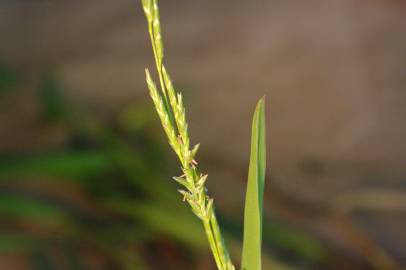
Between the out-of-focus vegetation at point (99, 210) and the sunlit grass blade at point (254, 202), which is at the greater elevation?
the out-of-focus vegetation at point (99, 210)

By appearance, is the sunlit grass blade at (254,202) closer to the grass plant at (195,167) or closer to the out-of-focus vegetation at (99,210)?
the grass plant at (195,167)

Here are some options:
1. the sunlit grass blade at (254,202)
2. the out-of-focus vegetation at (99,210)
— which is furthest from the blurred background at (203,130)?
the sunlit grass blade at (254,202)

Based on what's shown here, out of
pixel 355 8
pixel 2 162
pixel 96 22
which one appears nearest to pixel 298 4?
pixel 355 8

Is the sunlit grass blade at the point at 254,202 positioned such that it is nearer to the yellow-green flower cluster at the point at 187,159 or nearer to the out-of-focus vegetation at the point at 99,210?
the yellow-green flower cluster at the point at 187,159

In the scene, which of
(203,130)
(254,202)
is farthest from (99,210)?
(254,202)

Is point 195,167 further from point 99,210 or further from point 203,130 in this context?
point 203,130

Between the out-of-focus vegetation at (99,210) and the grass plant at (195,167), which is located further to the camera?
the out-of-focus vegetation at (99,210)
